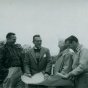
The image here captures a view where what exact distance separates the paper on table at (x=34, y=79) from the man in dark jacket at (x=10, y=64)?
0.82ft

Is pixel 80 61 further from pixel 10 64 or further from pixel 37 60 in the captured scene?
pixel 10 64

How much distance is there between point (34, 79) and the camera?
6121mm

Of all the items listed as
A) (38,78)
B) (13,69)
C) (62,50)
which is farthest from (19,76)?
(62,50)

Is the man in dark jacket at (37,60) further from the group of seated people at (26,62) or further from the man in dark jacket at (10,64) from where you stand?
the man in dark jacket at (10,64)

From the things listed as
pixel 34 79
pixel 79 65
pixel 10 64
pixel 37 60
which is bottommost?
pixel 34 79

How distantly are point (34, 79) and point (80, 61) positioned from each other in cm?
148

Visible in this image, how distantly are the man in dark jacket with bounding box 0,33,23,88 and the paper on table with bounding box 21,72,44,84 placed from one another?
251mm

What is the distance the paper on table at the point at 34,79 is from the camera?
5977 millimetres

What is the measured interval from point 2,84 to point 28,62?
96cm

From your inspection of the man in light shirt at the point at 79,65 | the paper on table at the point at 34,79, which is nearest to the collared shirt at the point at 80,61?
the man in light shirt at the point at 79,65

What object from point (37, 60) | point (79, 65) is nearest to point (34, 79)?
point (37, 60)

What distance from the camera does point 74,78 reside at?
5633 millimetres

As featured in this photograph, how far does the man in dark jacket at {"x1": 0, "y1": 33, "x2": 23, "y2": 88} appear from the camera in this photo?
639 centimetres

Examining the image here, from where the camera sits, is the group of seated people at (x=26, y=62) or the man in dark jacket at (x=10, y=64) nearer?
the group of seated people at (x=26, y=62)
